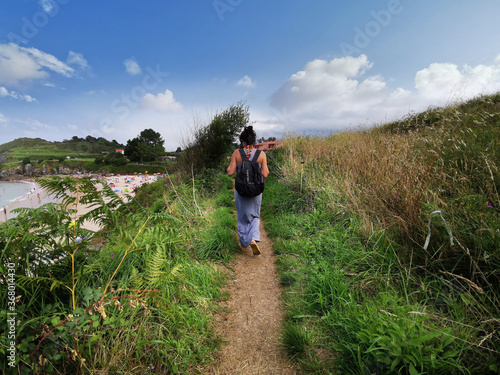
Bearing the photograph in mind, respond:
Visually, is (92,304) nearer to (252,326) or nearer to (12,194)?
(252,326)

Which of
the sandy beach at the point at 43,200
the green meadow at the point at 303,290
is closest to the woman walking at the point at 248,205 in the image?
the green meadow at the point at 303,290

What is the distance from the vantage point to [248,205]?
154 inches

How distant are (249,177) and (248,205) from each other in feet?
1.88

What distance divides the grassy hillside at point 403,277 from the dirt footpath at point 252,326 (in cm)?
18

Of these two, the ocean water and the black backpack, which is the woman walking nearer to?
the black backpack

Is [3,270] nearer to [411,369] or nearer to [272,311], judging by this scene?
[272,311]

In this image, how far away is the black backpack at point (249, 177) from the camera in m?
3.62

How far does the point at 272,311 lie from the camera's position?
246cm

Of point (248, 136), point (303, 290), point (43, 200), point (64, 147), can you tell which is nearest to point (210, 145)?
point (248, 136)

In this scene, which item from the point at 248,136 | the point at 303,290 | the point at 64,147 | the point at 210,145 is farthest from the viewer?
the point at 64,147

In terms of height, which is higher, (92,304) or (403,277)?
(92,304)

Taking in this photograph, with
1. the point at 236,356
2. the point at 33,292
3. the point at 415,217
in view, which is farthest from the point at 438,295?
the point at 33,292

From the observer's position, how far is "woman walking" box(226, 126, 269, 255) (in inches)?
148

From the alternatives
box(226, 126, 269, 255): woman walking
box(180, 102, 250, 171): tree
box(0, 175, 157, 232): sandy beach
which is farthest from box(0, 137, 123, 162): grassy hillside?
box(226, 126, 269, 255): woman walking
